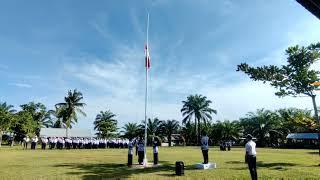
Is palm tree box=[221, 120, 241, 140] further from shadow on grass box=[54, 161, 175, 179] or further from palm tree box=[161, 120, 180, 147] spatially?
shadow on grass box=[54, 161, 175, 179]

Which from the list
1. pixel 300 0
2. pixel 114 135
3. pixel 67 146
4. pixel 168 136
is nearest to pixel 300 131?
pixel 168 136

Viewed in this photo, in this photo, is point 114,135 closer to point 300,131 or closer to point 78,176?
point 300,131

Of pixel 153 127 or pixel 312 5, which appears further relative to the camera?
pixel 153 127

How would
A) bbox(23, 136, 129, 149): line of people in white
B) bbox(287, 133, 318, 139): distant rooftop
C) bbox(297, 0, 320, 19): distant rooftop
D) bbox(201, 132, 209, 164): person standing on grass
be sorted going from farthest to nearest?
bbox(287, 133, 318, 139): distant rooftop, bbox(23, 136, 129, 149): line of people in white, bbox(201, 132, 209, 164): person standing on grass, bbox(297, 0, 320, 19): distant rooftop

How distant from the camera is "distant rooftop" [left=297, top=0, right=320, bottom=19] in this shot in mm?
4152

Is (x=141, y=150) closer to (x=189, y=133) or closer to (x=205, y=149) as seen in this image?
(x=205, y=149)

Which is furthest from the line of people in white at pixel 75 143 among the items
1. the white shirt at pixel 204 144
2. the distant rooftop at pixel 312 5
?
the distant rooftop at pixel 312 5

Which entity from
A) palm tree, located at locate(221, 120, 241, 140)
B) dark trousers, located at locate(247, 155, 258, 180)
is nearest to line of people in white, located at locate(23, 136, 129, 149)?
palm tree, located at locate(221, 120, 241, 140)

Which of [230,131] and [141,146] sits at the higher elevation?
[230,131]

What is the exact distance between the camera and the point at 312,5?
13.9 ft

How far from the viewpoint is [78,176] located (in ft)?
51.8

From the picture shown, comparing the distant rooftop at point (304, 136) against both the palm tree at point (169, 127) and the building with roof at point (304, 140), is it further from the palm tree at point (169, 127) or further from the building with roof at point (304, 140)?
the palm tree at point (169, 127)

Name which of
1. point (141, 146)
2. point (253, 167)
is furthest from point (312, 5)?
point (141, 146)

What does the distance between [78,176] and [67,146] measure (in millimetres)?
34621
